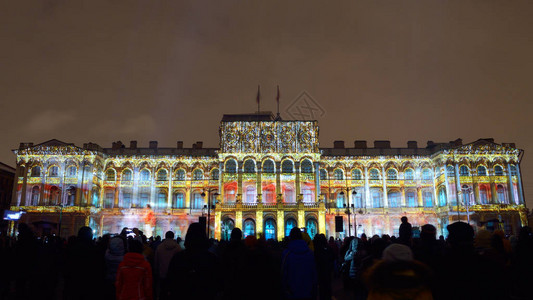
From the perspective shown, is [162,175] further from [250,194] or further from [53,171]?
[53,171]

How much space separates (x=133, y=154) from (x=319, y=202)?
88.8ft

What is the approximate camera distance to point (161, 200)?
62.3 metres

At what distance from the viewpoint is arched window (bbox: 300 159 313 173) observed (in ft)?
199

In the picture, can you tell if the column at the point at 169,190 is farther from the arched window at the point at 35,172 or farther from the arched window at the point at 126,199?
the arched window at the point at 35,172

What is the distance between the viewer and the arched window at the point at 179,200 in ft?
205

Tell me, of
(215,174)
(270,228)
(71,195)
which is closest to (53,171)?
(71,195)

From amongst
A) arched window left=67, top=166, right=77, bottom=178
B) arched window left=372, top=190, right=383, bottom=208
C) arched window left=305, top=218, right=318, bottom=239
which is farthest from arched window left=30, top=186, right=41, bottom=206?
arched window left=372, top=190, right=383, bottom=208

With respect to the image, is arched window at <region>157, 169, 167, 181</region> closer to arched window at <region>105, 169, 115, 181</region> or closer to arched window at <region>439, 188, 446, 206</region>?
arched window at <region>105, 169, 115, 181</region>

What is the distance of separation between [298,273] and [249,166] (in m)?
52.1

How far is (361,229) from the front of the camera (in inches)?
2424

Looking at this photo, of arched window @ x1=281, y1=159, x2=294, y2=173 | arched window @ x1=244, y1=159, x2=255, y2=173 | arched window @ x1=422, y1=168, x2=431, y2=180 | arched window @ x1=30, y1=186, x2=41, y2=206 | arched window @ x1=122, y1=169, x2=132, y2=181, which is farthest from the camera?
arched window @ x1=422, y1=168, x2=431, y2=180

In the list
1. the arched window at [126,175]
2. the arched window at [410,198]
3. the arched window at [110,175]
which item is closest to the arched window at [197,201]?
the arched window at [126,175]

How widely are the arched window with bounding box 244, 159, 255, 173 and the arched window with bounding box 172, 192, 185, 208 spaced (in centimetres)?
991

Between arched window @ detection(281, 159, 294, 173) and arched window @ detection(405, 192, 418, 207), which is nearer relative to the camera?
arched window @ detection(281, 159, 294, 173)
